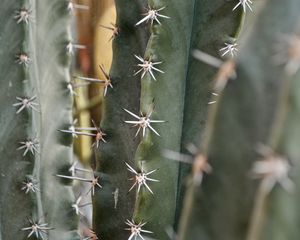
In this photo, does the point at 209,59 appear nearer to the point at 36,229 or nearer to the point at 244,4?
the point at 244,4

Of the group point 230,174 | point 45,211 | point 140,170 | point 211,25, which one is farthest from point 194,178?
point 45,211

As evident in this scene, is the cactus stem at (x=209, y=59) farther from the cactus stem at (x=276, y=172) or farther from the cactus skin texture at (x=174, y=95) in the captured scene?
the cactus stem at (x=276, y=172)

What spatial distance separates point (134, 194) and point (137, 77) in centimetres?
24

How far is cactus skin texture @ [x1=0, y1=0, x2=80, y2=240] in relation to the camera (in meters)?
1.51

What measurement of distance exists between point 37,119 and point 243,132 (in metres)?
0.85

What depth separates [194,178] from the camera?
2.70ft

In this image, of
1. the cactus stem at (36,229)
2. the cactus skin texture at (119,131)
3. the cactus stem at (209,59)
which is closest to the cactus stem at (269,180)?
the cactus stem at (209,59)

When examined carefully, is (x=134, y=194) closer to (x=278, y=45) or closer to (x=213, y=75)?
(x=213, y=75)

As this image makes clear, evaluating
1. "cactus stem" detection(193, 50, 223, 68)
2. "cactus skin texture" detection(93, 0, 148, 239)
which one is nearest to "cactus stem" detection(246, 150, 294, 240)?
"cactus stem" detection(193, 50, 223, 68)

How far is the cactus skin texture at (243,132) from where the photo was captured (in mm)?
792

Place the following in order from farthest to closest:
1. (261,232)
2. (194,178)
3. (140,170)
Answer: (140,170) → (194,178) → (261,232)

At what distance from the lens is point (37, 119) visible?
1578 millimetres

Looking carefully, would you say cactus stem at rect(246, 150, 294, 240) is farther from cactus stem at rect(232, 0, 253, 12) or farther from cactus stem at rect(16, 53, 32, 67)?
cactus stem at rect(16, 53, 32, 67)

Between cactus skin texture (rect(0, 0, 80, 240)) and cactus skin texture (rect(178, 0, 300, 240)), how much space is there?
2.44 feet
